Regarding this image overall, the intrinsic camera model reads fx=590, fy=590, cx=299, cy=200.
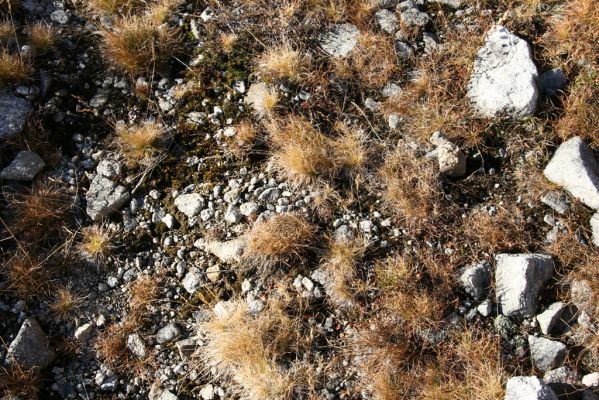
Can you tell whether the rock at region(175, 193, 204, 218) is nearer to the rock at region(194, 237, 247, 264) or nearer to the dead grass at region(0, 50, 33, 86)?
the rock at region(194, 237, 247, 264)

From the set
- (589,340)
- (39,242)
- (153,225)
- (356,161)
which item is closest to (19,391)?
(39,242)

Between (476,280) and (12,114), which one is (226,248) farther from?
(12,114)

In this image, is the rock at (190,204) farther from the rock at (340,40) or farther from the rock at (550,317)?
the rock at (550,317)

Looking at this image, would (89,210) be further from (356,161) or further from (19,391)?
(356,161)

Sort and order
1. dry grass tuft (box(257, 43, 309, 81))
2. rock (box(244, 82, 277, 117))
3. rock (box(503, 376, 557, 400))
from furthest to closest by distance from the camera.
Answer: dry grass tuft (box(257, 43, 309, 81)) → rock (box(244, 82, 277, 117)) → rock (box(503, 376, 557, 400))

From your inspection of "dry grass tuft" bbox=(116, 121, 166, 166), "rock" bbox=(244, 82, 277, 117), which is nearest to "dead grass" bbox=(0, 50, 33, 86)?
"dry grass tuft" bbox=(116, 121, 166, 166)

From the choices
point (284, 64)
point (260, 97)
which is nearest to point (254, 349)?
point (260, 97)
